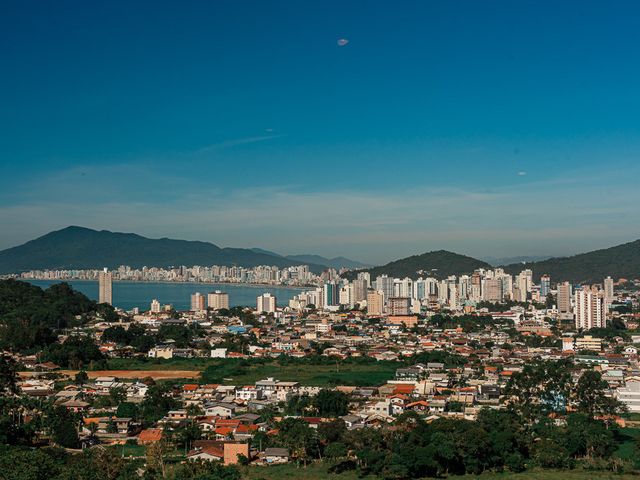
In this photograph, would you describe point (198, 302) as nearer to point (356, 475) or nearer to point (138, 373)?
point (138, 373)

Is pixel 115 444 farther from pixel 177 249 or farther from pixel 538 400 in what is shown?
pixel 177 249

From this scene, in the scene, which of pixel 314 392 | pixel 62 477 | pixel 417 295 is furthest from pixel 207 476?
pixel 417 295

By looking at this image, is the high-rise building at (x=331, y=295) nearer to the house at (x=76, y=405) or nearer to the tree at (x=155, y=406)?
the tree at (x=155, y=406)

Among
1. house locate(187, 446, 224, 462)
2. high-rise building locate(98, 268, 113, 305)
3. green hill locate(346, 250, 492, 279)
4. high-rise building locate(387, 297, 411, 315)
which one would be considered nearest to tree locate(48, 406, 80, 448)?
house locate(187, 446, 224, 462)

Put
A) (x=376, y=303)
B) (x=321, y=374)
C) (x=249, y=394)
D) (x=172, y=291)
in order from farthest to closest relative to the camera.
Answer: (x=172, y=291) → (x=376, y=303) → (x=321, y=374) → (x=249, y=394)

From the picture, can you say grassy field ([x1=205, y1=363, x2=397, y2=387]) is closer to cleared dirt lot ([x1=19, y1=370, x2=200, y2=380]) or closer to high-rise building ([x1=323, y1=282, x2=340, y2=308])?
cleared dirt lot ([x1=19, y1=370, x2=200, y2=380])

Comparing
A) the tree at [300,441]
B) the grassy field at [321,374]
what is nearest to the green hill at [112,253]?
the grassy field at [321,374]

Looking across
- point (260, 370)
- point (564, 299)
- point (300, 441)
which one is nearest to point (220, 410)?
point (300, 441)
